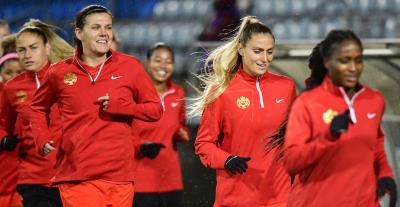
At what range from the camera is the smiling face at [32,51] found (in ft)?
22.1

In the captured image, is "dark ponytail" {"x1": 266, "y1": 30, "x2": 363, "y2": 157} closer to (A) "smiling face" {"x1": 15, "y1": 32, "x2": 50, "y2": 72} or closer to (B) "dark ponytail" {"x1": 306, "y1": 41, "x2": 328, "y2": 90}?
(B) "dark ponytail" {"x1": 306, "y1": 41, "x2": 328, "y2": 90}

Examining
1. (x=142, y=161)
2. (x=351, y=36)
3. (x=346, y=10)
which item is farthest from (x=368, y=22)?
(x=351, y=36)

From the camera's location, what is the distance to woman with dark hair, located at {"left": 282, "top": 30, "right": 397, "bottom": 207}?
4172 mm

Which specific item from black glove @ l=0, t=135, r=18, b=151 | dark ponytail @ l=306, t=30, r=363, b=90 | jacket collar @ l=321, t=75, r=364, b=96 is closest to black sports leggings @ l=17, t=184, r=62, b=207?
black glove @ l=0, t=135, r=18, b=151

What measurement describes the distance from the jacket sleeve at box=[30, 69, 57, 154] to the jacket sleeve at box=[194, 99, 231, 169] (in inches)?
38.7

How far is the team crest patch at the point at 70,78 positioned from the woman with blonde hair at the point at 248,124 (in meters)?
0.75

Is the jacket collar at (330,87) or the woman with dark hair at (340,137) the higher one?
the jacket collar at (330,87)

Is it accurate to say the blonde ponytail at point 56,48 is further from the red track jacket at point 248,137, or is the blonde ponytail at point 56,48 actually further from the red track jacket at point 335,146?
the red track jacket at point 335,146

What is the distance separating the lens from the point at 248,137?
5383 mm

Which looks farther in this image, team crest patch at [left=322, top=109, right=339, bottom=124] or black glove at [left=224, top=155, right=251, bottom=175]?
black glove at [left=224, top=155, right=251, bottom=175]

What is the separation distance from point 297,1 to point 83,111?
3.86 m

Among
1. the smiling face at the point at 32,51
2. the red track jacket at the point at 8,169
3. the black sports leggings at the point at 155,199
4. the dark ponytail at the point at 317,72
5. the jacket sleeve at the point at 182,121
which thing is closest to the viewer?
the dark ponytail at the point at 317,72

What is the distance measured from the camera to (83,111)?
18.1 ft

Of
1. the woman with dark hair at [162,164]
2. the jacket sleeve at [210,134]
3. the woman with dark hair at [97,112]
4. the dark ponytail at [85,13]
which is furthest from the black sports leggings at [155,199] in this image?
the jacket sleeve at [210,134]
